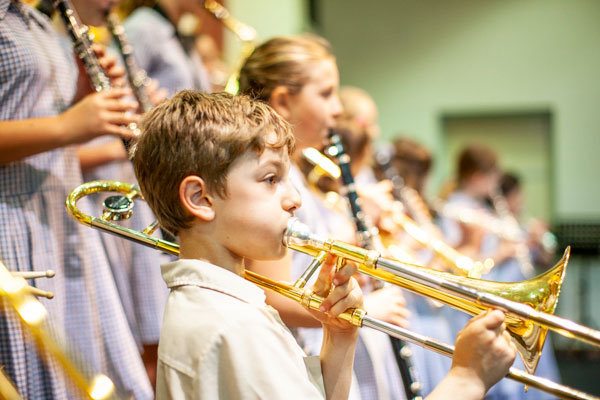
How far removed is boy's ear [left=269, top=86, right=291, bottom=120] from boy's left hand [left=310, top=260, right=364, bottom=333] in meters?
0.87

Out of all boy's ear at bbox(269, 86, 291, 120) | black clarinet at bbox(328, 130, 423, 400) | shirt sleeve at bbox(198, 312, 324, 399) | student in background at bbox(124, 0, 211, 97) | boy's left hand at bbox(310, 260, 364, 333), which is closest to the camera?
shirt sleeve at bbox(198, 312, 324, 399)

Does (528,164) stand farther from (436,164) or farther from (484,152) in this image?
(484,152)

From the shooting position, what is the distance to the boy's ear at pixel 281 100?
217cm

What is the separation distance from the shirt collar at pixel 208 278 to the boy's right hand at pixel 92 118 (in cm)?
64

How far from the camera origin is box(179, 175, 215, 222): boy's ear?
Answer: 1.30 meters

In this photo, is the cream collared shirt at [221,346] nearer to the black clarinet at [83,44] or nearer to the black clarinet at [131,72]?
the black clarinet at [83,44]

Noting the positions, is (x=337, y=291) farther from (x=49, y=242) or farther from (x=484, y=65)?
(x=484, y=65)

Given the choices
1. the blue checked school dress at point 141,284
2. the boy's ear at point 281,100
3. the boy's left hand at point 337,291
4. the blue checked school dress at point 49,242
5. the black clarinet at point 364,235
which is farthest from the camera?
the blue checked school dress at point 141,284

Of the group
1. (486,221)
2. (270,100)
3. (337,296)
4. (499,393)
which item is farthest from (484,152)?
(337,296)

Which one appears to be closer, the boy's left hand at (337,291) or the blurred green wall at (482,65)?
the boy's left hand at (337,291)

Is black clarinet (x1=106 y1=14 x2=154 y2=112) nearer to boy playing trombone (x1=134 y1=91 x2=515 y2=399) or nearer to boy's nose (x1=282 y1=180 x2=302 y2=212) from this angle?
boy playing trombone (x1=134 y1=91 x2=515 y2=399)

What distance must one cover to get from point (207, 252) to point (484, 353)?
564mm

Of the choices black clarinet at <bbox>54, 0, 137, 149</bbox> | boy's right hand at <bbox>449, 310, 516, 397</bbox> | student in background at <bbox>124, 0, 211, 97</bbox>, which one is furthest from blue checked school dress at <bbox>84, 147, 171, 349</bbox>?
boy's right hand at <bbox>449, 310, 516, 397</bbox>

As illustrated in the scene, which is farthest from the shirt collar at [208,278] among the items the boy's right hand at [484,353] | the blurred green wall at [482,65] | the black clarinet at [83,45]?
the blurred green wall at [482,65]
